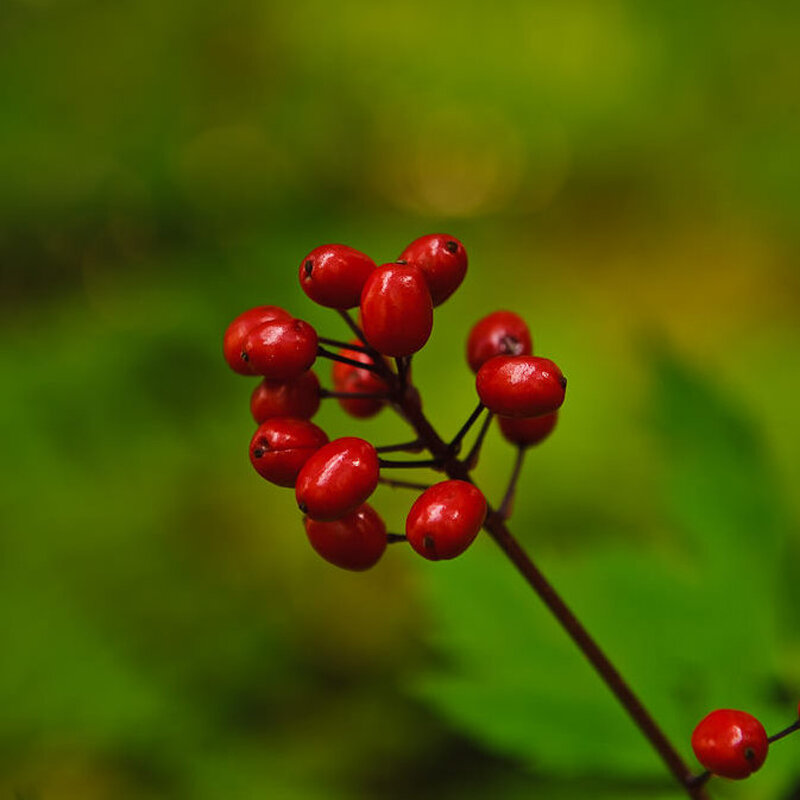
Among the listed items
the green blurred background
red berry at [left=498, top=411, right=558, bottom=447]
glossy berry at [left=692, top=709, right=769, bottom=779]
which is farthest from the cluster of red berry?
the green blurred background

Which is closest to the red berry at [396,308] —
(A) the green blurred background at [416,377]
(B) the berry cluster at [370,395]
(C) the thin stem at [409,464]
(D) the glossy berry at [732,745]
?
(B) the berry cluster at [370,395]

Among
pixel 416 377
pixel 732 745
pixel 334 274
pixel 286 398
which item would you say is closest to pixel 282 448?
pixel 286 398

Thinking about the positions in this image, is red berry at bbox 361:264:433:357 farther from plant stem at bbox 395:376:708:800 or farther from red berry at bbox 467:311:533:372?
red berry at bbox 467:311:533:372

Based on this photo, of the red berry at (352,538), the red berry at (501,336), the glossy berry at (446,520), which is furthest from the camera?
the red berry at (501,336)

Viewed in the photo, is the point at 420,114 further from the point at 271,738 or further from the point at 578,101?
the point at 271,738

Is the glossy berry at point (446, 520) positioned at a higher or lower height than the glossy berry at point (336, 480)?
lower

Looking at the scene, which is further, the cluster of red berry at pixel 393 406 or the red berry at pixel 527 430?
the red berry at pixel 527 430

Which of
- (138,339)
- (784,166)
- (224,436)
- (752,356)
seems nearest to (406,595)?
(224,436)

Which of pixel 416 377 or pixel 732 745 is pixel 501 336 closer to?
pixel 732 745

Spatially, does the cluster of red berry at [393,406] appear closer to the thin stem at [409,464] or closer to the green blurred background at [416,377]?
the thin stem at [409,464]
